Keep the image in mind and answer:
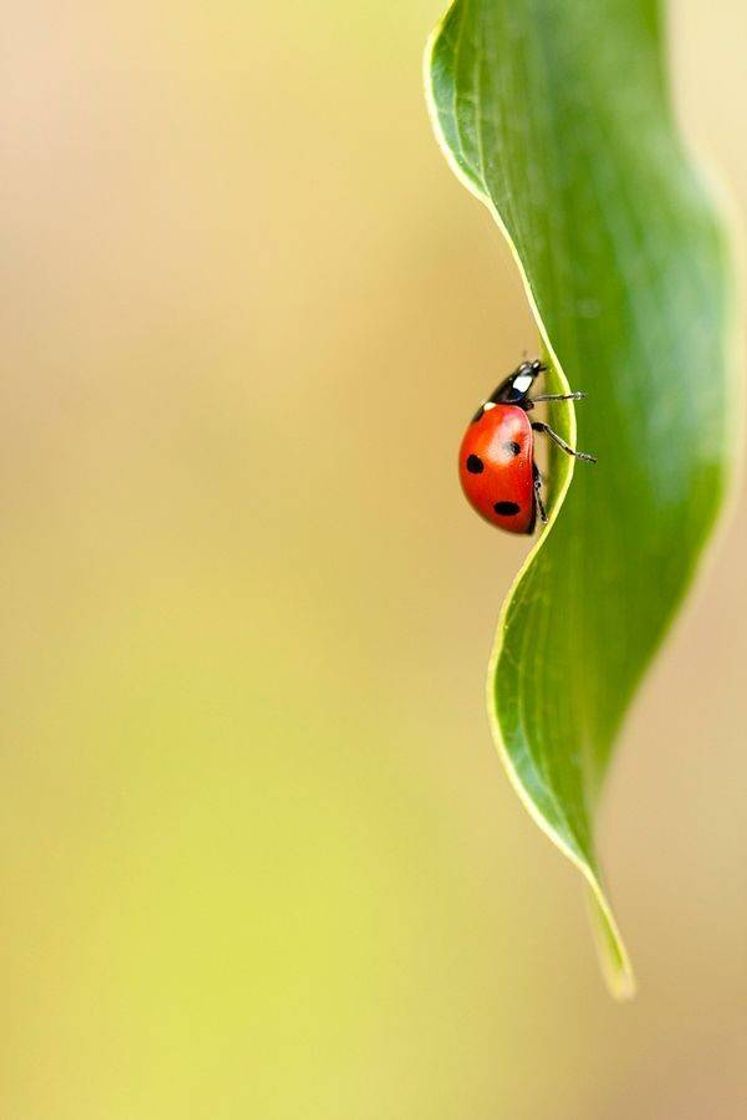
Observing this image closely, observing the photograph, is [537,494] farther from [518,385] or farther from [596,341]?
[596,341]

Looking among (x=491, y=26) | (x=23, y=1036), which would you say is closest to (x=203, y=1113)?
(x=23, y=1036)

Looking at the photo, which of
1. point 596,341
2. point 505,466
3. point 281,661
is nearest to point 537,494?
point 505,466

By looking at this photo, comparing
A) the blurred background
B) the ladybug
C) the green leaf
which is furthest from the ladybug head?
the blurred background

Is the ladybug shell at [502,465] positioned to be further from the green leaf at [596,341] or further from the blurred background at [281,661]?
the blurred background at [281,661]

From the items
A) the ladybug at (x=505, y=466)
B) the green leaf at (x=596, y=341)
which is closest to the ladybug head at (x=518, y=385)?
the ladybug at (x=505, y=466)

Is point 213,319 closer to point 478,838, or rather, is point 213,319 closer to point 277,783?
point 277,783
